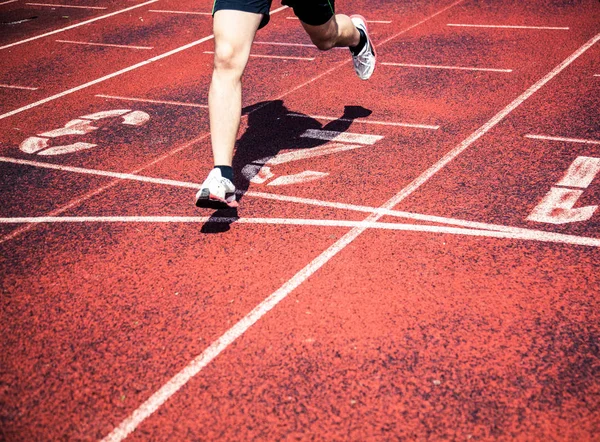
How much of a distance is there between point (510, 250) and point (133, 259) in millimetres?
2223

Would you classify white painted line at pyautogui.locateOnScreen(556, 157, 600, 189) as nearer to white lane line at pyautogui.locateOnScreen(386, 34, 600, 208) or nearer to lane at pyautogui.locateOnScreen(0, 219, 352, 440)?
white lane line at pyautogui.locateOnScreen(386, 34, 600, 208)

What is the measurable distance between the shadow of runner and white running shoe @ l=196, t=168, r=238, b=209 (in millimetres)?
735

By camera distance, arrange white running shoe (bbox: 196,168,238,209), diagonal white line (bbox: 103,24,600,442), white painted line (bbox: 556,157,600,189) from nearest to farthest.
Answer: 1. diagonal white line (bbox: 103,24,600,442)
2. white running shoe (bbox: 196,168,238,209)
3. white painted line (bbox: 556,157,600,189)

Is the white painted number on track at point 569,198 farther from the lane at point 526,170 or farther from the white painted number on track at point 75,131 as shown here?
the white painted number on track at point 75,131

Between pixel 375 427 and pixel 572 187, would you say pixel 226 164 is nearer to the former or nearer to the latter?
pixel 375 427

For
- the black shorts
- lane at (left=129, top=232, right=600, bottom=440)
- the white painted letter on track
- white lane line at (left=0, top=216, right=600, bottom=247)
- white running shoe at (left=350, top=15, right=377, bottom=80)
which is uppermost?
the black shorts

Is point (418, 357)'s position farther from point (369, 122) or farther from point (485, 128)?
point (369, 122)

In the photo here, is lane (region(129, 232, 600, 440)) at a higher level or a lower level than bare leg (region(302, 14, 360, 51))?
lower

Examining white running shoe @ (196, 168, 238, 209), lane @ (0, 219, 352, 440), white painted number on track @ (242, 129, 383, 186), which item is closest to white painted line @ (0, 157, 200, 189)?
lane @ (0, 219, 352, 440)

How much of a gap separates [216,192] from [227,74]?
0.80 m

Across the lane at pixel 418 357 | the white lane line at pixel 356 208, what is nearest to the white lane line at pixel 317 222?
the white lane line at pixel 356 208

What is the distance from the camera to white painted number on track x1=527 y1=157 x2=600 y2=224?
12.3ft

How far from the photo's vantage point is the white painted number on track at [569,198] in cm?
376

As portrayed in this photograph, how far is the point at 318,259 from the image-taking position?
11.7 ft
